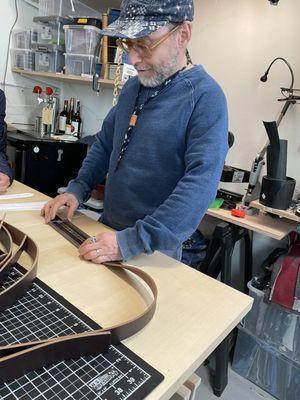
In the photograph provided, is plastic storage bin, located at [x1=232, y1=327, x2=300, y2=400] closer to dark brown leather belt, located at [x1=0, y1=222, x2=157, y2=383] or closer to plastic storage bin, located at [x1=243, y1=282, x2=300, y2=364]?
plastic storage bin, located at [x1=243, y1=282, x2=300, y2=364]

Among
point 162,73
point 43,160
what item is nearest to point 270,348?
point 162,73

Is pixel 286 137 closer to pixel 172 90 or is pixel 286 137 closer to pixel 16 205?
pixel 172 90

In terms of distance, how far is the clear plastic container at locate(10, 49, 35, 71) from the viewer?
7.84 ft

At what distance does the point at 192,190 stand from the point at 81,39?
5.85 ft

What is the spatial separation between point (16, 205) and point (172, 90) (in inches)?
24.5

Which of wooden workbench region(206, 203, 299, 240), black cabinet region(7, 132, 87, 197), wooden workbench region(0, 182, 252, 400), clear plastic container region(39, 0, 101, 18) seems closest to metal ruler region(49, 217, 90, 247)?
wooden workbench region(0, 182, 252, 400)

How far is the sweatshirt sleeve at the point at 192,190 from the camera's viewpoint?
76 cm

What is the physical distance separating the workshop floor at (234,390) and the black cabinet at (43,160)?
1523mm

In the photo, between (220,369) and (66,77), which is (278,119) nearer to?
(220,369)

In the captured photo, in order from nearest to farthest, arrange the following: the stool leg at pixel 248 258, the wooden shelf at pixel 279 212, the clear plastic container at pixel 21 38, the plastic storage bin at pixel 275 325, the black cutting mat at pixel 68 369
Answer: the black cutting mat at pixel 68 369
the wooden shelf at pixel 279 212
the plastic storage bin at pixel 275 325
the stool leg at pixel 248 258
the clear plastic container at pixel 21 38

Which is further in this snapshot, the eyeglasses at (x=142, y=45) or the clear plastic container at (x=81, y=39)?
the clear plastic container at (x=81, y=39)

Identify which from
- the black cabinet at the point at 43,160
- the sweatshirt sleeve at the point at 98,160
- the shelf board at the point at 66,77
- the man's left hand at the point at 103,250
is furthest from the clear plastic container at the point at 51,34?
the man's left hand at the point at 103,250

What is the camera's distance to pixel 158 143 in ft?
3.09

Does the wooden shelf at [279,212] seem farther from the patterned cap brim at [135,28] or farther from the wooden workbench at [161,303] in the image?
the patterned cap brim at [135,28]
